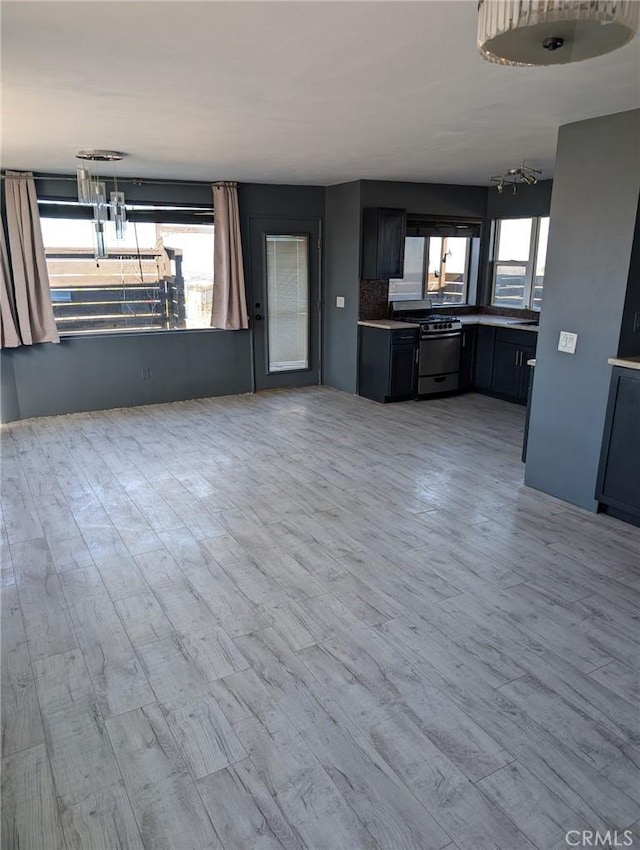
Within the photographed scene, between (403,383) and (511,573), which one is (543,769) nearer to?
(511,573)

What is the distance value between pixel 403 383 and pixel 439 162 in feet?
7.73

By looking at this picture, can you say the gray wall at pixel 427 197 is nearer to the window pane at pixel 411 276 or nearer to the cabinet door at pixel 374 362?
the window pane at pixel 411 276

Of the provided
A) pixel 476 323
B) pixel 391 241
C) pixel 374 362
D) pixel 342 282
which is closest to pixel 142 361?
pixel 342 282

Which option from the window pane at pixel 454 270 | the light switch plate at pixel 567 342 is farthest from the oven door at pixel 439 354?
the light switch plate at pixel 567 342

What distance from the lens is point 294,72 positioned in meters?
2.45

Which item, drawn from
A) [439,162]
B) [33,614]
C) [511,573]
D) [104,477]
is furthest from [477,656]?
[439,162]

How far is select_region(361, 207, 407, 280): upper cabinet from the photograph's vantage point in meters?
6.29

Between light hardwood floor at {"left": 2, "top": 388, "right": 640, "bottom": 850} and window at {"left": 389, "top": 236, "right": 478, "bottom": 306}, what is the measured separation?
11.0 ft

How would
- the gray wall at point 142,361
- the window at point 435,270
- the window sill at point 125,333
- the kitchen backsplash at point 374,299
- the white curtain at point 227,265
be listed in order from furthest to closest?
the window at point 435,270, the kitchen backsplash at point 374,299, the white curtain at point 227,265, the window sill at point 125,333, the gray wall at point 142,361

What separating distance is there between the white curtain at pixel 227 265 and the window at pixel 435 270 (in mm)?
1796

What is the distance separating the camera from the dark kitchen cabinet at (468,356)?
6.86 meters

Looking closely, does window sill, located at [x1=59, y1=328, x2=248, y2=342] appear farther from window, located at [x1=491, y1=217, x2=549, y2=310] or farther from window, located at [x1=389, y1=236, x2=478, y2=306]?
window, located at [x1=491, y1=217, x2=549, y2=310]

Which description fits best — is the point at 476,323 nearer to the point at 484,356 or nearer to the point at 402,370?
the point at 484,356

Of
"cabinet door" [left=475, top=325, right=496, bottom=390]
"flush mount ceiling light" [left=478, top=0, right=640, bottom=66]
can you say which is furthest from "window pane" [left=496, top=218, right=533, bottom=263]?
"flush mount ceiling light" [left=478, top=0, right=640, bottom=66]
